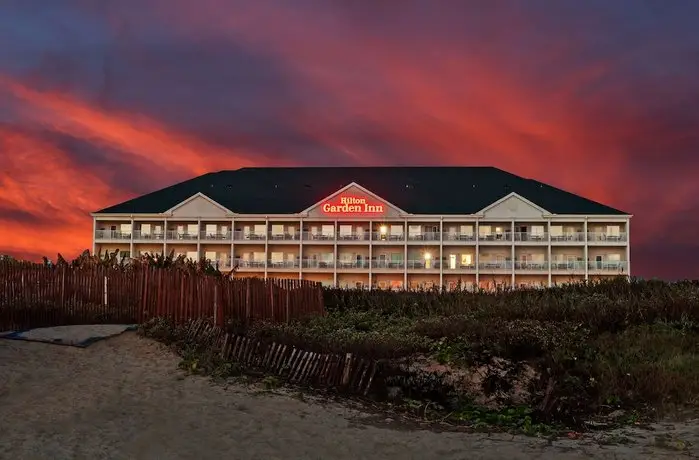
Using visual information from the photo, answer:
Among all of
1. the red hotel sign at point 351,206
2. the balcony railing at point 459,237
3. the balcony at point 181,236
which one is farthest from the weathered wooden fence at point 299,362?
the balcony at point 181,236

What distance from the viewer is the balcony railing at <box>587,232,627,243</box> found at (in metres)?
69.1

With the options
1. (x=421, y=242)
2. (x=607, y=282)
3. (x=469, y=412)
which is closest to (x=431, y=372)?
(x=469, y=412)

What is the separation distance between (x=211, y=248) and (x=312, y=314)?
50665mm

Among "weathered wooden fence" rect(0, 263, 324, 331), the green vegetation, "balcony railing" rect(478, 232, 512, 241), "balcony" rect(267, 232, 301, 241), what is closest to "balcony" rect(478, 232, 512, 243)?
"balcony railing" rect(478, 232, 512, 241)

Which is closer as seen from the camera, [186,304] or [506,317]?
[186,304]

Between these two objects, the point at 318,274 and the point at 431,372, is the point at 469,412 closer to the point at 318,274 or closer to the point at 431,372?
the point at 431,372

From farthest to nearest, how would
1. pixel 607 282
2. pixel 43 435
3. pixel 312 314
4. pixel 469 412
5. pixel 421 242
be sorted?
pixel 421 242 < pixel 607 282 < pixel 312 314 < pixel 469 412 < pixel 43 435

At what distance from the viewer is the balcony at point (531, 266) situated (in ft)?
225

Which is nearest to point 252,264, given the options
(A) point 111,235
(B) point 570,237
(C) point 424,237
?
(A) point 111,235

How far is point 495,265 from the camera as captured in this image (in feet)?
226

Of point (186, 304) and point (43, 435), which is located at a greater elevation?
point (186, 304)

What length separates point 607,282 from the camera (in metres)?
26.8

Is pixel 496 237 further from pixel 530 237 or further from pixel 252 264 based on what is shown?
pixel 252 264

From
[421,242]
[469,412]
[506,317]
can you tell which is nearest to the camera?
[469,412]
